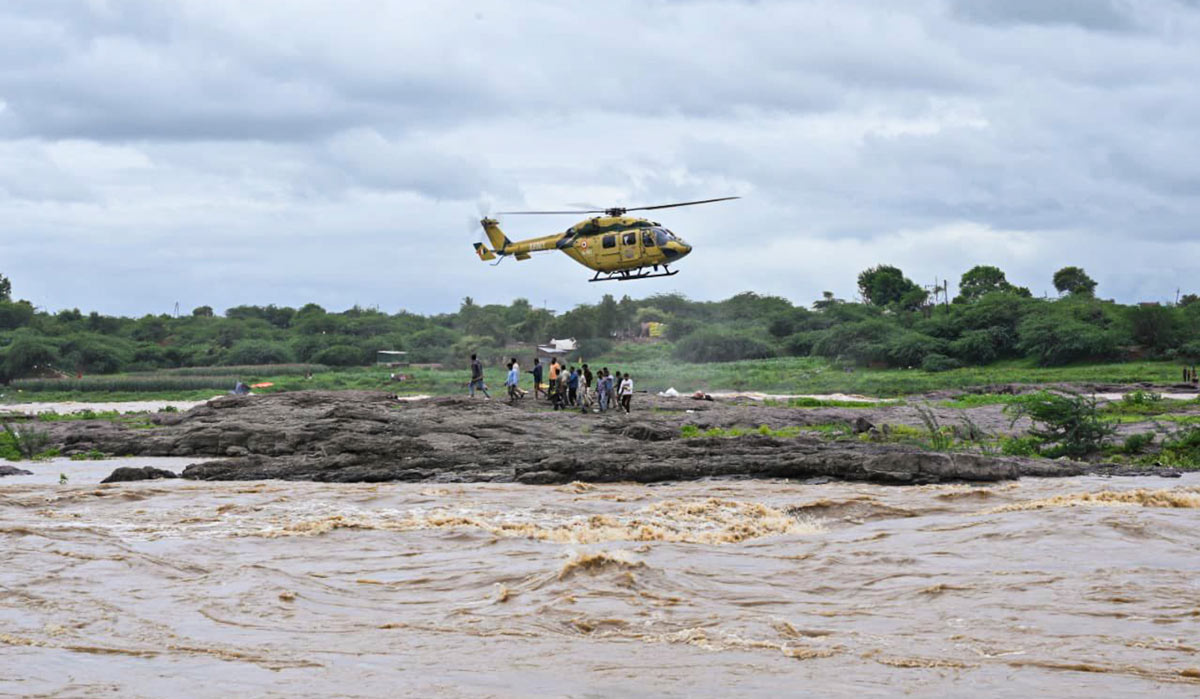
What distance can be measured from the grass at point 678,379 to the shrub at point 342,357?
7.59 meters

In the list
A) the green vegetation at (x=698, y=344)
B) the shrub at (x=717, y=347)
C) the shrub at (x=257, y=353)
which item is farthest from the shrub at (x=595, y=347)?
the shrub at (x=257, y=353)

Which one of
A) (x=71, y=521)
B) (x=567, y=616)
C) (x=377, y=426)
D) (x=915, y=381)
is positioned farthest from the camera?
(x=915, y=381)

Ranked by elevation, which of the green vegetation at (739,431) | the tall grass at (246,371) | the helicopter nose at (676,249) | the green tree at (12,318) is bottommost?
the green vegetation at (739,431)

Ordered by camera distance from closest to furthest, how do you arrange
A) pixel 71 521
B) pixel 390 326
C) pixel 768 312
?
1. pixel 71 521
2. pixel 768 312
3. pixel 390 326

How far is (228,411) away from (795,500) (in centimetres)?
2025

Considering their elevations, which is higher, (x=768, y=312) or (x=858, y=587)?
(x=768, y=312)

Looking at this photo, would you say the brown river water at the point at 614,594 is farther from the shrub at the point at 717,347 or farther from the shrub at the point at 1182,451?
the shrub at the point at 717,347

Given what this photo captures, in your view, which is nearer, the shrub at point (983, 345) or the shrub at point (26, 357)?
the shrub at point (983, 345)

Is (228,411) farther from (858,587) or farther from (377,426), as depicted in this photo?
(858,587)

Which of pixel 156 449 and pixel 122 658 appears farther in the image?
pixel 156 449

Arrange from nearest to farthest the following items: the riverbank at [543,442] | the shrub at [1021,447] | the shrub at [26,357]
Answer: the riverbank at [543,442]
the shrub at [1021,447]
the shrub at [26,357]

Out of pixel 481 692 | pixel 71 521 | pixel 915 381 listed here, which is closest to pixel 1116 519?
pixel 481 692

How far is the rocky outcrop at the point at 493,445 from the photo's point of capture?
854 inches

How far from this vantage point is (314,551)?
15172mm
